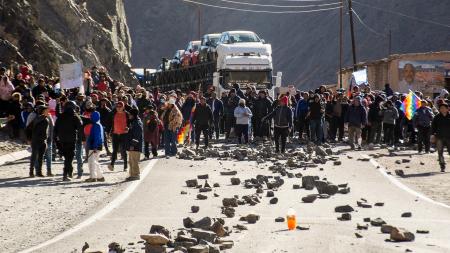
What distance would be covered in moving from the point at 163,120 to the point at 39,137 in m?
6.96

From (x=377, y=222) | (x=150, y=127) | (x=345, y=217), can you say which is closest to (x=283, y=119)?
(x=150, y=127)

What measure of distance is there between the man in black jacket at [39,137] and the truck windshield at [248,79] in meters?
21.3

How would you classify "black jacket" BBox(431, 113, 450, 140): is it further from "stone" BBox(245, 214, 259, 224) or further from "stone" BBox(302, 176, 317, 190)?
"stone" BBox(245, 214, 259, 224)

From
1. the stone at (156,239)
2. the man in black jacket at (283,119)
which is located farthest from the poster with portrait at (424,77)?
the stone at (156,239)

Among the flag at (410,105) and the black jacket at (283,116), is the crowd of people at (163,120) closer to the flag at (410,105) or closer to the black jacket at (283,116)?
the black jacket at (283,116)

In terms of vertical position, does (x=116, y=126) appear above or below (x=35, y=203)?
above

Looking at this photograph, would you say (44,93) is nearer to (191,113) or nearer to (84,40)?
(191,113)

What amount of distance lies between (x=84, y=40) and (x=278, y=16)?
90564 mm

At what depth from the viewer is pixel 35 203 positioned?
16891 mm

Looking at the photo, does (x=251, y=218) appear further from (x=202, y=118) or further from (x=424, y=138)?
(x=424, y=138)

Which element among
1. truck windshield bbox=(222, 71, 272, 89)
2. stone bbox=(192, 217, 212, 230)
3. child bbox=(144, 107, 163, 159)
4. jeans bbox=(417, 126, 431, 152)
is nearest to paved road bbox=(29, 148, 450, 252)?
stone bbox=(192, 217, 212, 230)

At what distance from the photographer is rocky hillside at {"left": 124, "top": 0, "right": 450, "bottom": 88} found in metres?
119

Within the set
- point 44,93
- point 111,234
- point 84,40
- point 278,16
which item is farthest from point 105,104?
point 278,16

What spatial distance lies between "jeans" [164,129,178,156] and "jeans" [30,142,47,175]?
6494mm
